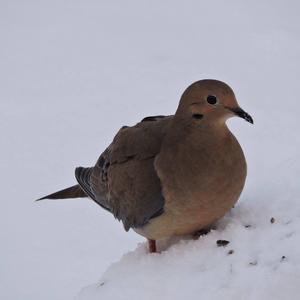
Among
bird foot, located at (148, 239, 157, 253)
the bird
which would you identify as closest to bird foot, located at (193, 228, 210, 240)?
the bird

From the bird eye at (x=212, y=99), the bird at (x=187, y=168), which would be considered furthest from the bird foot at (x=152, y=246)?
the bird eye at (x=212, y=99)

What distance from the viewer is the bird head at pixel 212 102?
10.3 ft

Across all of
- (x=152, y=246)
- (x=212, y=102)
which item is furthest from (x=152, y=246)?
(x=212, y=102)

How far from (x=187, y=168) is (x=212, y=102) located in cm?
31

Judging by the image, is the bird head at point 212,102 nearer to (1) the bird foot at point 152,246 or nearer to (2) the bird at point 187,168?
(2) the bird at point 187,168

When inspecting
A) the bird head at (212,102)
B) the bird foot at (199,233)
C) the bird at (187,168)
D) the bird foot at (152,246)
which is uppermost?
the bird head at (212,102)

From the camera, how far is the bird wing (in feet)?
11.1

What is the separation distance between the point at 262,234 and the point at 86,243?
254 centimetres

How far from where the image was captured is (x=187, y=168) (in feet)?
10.6

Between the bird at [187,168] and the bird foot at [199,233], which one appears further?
the bird foot at [199,233]

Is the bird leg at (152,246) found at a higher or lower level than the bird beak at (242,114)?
lower

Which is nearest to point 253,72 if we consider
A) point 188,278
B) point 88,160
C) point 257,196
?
point 88,160

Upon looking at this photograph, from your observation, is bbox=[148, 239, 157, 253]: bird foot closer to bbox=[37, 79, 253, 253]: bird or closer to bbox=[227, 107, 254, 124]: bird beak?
bbox=[37, 79, 253, 253]: bird

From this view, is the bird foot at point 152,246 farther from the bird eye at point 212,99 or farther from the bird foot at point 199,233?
the bird eye at point 212,99
